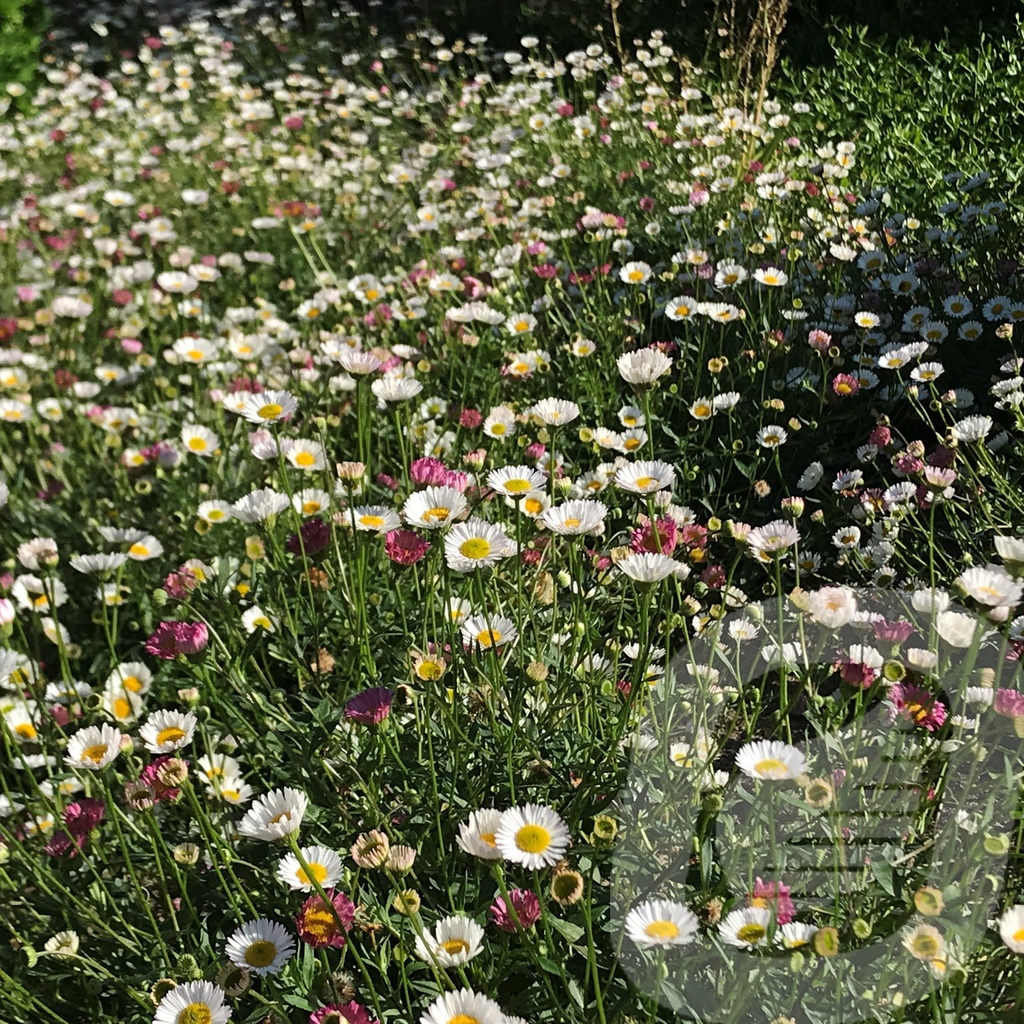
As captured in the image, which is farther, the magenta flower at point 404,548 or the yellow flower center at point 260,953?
the magenta flower at point 404,548

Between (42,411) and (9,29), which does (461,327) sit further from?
(9,29)

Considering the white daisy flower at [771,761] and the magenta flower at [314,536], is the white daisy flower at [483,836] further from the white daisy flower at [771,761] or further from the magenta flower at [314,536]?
the magenta flower at [314,536]

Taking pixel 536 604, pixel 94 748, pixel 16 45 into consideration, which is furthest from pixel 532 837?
pixel 16 45

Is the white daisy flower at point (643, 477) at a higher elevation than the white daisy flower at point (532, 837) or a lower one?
higher

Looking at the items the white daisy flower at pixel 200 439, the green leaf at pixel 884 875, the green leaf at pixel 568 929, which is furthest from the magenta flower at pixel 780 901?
the white daisy flower at pixel 200 439

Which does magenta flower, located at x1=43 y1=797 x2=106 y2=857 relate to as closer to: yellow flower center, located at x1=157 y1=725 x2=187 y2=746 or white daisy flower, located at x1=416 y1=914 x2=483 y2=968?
yellow flower center, located at x1=157 y1=725 x2=187 y2=746

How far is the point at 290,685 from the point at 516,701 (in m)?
0.96

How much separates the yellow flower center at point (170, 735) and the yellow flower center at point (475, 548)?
54 centimetres

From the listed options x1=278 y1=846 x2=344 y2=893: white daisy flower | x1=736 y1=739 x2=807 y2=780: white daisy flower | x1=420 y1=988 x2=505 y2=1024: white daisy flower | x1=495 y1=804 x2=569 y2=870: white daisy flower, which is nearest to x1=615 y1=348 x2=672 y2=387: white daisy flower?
x1=736 y1=739 x2=807 y2=780: white daisy flower

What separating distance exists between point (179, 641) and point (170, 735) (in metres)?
0.19

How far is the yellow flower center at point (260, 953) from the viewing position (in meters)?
1.26

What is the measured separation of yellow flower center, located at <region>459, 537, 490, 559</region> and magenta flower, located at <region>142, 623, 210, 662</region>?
424 mm

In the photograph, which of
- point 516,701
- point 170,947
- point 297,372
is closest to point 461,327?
point 297,372

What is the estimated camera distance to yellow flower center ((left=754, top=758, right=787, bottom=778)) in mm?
1179
